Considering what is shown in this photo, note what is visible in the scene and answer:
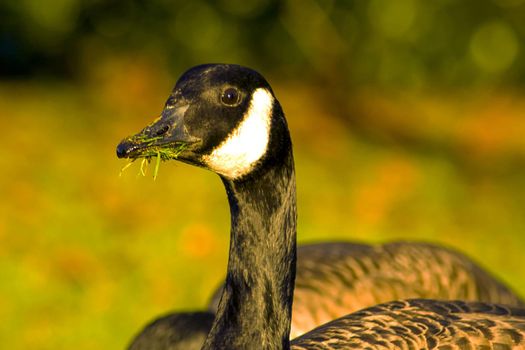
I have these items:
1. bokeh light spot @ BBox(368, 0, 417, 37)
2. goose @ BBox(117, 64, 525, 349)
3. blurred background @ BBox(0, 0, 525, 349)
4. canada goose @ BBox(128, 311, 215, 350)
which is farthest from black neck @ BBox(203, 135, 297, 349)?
bokeh light spot @ BBox(368, 0, 417, 37)

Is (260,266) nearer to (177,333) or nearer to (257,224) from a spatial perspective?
(257,224)

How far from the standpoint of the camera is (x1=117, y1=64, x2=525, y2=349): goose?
329 cm

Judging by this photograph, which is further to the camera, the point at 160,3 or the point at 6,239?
the point at 160,3

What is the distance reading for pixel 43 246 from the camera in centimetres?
832

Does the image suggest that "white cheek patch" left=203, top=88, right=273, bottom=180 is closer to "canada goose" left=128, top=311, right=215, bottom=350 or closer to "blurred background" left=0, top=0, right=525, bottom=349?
"canada goose" left=128, top=311, right=215, bottom=350

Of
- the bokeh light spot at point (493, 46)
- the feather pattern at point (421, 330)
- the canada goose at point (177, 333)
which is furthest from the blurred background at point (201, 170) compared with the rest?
the feather pattern at point (421, 330)

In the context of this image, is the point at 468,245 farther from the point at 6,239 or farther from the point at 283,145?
the point at 283,145

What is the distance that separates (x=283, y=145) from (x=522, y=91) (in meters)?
9.50

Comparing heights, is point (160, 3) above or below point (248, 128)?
above

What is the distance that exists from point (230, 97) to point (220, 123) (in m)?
0.09

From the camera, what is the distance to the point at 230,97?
3.33 metres

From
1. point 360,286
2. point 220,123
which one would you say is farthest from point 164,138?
point 360,286

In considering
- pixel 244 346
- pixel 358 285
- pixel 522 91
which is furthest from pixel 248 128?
pixel 522 91

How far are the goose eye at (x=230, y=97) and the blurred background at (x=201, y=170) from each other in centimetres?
419
